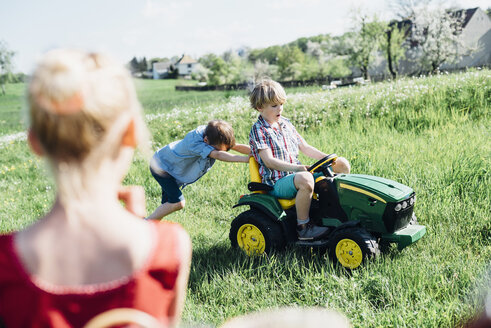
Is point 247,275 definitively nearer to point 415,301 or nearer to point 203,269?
point 203,269

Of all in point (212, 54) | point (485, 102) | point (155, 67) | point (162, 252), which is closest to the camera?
point (162, 252)

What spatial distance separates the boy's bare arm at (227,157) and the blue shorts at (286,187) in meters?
0.36

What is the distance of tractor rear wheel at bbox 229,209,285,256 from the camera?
3.87m

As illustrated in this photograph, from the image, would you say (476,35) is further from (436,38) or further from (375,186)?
(375,186)

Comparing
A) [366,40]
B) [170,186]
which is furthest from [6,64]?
[170,186]

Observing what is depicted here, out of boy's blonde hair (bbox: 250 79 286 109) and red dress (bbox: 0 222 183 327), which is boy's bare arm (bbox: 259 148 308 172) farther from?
red dress (bbox: 0 222 183 327)

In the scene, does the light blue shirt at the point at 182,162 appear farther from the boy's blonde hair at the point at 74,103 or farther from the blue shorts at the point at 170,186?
the boy's blonde hair at the point at 74,103

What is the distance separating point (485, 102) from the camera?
7.46 m

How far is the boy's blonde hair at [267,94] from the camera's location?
3.87m

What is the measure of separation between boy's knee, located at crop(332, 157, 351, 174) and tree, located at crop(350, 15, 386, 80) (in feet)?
114

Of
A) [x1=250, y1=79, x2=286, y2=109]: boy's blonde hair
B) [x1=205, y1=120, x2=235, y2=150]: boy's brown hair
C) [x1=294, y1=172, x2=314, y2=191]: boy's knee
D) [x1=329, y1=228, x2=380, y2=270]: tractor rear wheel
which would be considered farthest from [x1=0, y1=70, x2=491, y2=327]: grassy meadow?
[x1=250, y1=79, x2=286, y2=109]: boy's blonde hair

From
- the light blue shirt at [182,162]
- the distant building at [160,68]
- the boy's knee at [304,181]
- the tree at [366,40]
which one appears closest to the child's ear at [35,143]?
the boy's knee at [304,181]

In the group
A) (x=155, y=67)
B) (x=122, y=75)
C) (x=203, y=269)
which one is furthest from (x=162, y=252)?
(x=155, y=67)

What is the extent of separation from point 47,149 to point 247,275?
2.74 m
